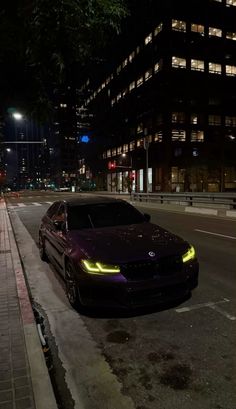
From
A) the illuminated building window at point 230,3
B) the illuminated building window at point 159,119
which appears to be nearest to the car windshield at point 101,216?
the illuminated building window at point 159,119

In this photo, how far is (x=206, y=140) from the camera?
63875 mm

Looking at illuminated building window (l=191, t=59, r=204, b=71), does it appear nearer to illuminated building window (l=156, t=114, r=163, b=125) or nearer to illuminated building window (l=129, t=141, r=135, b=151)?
illuminated building window (l=156, t=114, r=163, b=125)

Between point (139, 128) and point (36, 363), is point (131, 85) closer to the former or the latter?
point (139, 128)

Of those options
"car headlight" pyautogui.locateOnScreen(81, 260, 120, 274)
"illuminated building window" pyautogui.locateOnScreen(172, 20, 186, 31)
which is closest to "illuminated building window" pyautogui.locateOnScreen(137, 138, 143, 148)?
"illuminated building window" pyautogui.locateOnScreen(172, 20, 186, 31)

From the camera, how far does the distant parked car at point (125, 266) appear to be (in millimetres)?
4480

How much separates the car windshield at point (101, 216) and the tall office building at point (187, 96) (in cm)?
5415

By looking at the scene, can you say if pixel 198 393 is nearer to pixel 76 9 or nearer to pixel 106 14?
pixel 76 9

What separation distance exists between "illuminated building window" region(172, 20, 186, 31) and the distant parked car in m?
64.9

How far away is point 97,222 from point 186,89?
2411 inches

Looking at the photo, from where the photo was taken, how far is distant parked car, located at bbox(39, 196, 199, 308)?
4.48 m

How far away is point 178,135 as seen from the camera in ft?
202

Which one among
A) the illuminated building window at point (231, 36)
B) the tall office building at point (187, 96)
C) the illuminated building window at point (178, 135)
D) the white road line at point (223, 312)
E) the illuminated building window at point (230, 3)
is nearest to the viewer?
the white road line at point (223, 312)

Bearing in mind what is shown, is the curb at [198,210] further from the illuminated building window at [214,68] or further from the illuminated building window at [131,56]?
the illuminated building window at [131,56]

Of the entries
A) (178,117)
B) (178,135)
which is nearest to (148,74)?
(178,117)
